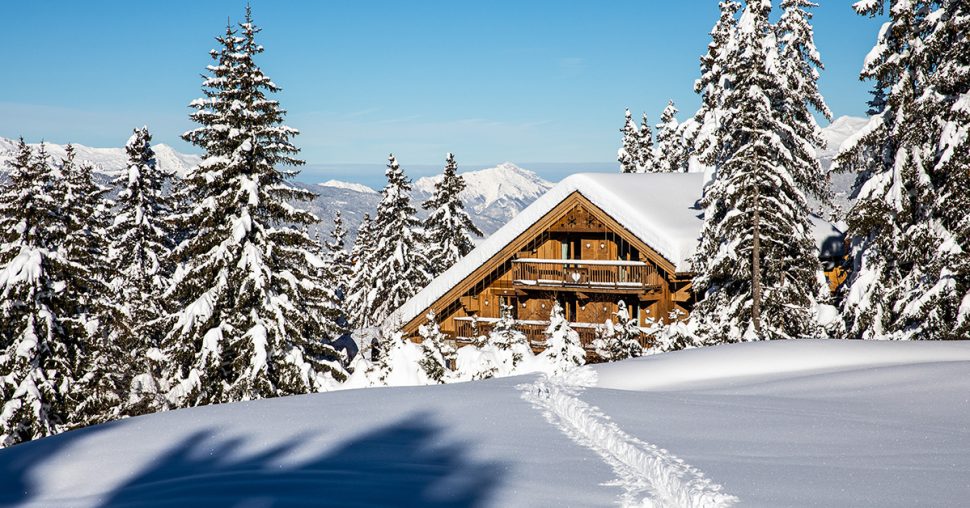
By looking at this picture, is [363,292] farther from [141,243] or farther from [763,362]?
[763,362]

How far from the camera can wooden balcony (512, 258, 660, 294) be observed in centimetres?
2612

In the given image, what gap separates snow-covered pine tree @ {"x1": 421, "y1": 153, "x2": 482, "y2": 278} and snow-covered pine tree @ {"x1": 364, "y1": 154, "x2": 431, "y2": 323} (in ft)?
4.76

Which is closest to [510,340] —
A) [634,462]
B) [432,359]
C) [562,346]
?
[562,346]

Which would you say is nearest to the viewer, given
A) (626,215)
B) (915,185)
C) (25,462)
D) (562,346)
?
(25,462)

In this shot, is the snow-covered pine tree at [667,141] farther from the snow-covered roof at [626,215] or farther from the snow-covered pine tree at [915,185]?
the snow-covered pine tree at [915,185]

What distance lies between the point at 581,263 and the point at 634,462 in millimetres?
20066

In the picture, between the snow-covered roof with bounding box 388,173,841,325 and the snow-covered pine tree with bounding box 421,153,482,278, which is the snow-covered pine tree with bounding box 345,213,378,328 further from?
the snow-covered roof with bounding box 388,173,841,325

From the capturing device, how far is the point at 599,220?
27.2 metres

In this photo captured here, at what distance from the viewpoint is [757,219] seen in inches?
768

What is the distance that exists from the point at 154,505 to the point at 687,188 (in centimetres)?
2669

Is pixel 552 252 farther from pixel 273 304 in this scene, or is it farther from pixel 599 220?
pixel 273 304

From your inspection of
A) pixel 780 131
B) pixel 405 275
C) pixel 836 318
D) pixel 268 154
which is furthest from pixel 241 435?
pixel 405 275

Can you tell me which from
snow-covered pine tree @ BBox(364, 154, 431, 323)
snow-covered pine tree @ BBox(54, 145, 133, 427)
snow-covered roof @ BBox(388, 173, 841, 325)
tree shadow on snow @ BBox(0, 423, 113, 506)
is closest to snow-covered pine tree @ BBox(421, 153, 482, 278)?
snow-covered pine tree @ BBox(364, 154, 431, 323)

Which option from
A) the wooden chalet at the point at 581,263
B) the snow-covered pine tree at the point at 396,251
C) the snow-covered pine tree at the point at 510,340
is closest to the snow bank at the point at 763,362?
the snow-covered pine tree at the point at 510,340
